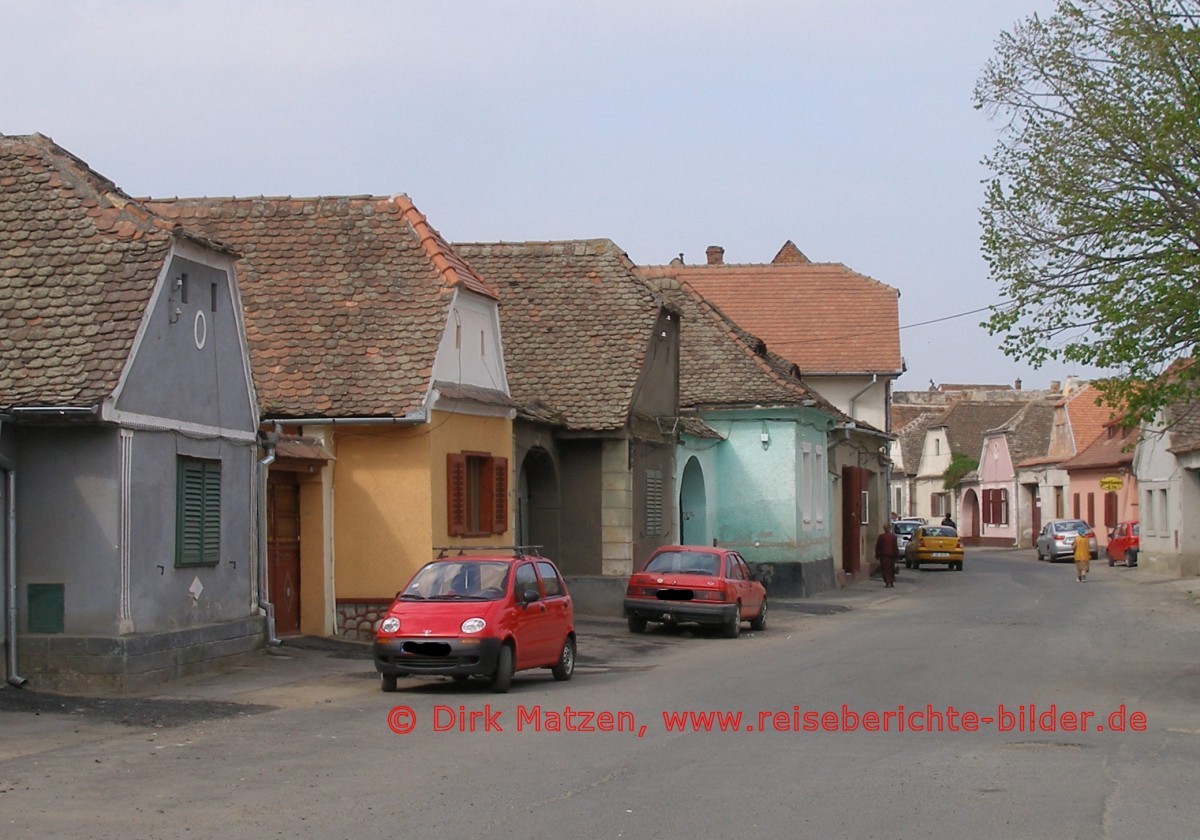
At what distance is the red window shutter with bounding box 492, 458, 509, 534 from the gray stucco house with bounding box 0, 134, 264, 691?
6088 mm

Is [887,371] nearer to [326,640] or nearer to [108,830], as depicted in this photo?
[326,640]

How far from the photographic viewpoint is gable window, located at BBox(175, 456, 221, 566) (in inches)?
702

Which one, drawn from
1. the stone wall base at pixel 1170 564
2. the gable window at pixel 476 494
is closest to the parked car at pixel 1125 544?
the stone wall base at pixel 1170 564

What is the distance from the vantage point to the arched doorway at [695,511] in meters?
36.6

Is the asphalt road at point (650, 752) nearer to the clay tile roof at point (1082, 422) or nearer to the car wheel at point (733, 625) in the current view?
the car wheel at point (733, 625)

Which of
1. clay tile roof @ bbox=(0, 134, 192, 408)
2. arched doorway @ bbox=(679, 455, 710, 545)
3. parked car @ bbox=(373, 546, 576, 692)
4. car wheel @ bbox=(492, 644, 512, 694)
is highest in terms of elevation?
clay tile roof @ bbox=(0, 134, 192, 408)

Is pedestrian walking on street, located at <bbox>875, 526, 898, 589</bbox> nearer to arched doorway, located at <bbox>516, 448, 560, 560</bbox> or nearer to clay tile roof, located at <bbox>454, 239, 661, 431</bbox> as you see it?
clay tile roof, located at <bbox>454, 239, 661, 431</bbox>

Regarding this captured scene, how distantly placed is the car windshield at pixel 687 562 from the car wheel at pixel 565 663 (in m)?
7.13

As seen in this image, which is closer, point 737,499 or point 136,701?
point 136,701

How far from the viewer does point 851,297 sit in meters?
54.9

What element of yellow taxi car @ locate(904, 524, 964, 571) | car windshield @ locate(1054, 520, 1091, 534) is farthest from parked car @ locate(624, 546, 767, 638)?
car windshield @ locate(1054, 520, 1091, 534)

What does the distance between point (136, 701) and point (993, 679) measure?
32.0 ft

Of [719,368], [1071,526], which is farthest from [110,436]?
[1071,526]

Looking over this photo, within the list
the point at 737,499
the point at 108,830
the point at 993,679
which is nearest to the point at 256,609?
the point at 993,679
